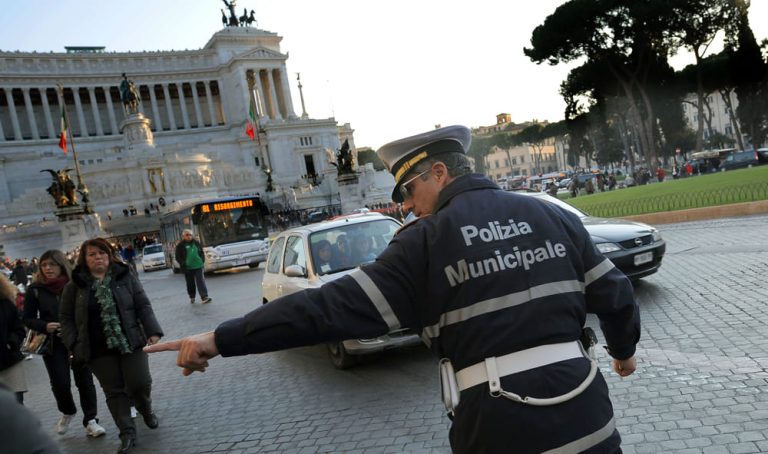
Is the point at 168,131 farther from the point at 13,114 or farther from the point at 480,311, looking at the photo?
the point at 480,311

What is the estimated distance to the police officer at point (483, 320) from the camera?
1.74 m

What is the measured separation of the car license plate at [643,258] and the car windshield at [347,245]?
10.6 ft

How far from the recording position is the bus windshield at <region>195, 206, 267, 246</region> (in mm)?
21531

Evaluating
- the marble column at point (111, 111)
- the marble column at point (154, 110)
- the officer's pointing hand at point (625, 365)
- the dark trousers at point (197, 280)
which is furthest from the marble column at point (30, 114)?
the officer's pointing hand at point (625, 365)

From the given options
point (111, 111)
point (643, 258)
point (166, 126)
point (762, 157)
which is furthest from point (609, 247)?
point (166, 126)

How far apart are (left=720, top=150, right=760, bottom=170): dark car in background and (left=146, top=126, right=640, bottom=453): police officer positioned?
135ft

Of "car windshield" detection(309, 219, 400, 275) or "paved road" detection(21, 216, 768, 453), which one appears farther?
"car windshield" detection(309, 219, 400, 275)

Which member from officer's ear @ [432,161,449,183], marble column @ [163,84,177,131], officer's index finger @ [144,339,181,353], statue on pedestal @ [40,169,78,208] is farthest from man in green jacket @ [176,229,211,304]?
marble column @ [163,84,177,131]

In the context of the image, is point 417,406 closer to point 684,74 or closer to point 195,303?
point 195,303

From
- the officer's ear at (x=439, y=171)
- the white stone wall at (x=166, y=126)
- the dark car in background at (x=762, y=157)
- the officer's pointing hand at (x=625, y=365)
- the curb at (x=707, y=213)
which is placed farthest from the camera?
the white stone wall at (x=166, y=126)

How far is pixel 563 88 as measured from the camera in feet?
149

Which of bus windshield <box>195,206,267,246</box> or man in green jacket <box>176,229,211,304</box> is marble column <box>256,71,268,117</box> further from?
man in green jacket <box>176,229,211,304</box>

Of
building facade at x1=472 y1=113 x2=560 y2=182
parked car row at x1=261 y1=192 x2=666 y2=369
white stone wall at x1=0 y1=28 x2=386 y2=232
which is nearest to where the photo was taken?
parked car row at x1=261 y1=192 x2=666 y2=369

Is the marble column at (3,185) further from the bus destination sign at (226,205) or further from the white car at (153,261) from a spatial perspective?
the bus destination sign at (226,205)
